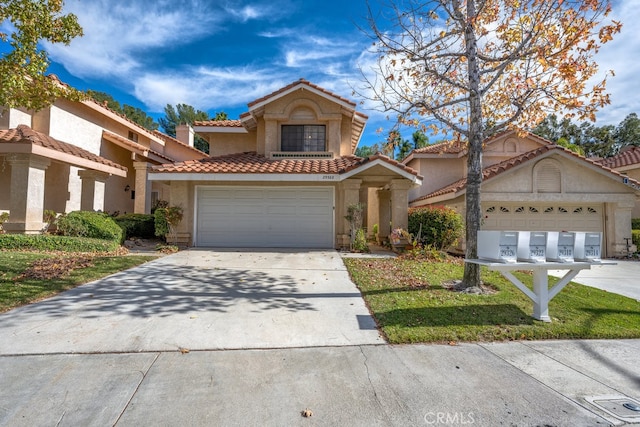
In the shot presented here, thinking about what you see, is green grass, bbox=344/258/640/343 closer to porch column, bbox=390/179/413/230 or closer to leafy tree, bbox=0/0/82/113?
porch column, bbox=390/179/413/230

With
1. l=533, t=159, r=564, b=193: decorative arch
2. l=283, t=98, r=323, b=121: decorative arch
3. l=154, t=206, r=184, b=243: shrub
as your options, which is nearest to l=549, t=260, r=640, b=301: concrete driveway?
l=533, t=159, r=564, b=193: decorative arch

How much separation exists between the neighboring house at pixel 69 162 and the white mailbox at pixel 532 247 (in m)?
12.0

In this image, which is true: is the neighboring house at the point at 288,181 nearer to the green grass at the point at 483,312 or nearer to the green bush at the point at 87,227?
the green bush at the point at 87,227

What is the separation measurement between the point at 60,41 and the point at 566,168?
17.0m

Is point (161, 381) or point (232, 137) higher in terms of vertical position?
point (232, 137)

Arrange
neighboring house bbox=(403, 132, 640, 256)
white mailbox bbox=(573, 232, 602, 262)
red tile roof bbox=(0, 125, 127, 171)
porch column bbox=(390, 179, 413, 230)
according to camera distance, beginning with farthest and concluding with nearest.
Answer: neighboring house bbox=(403, 132, 640, 256)
porch column bbox=(390, 179, 413, 230)
red tile roof bbox=(0, 125, 127, 171)
white mailbox bbox=(573, 232, 602, 262)

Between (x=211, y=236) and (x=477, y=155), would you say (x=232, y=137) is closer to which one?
(x=211, y=236)

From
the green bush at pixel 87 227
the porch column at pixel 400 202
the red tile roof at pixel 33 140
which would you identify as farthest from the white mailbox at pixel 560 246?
the red tile roof at pixel 33 140

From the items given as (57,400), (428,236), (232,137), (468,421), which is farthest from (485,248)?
(232,137)

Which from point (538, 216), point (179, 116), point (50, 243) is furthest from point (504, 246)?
point (179, 116)

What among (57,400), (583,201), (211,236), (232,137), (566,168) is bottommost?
(57,400)

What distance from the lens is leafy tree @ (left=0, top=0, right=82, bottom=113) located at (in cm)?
665

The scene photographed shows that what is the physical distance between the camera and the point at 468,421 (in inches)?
98.3

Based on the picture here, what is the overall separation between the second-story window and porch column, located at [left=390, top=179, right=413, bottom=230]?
3709 millimetres
